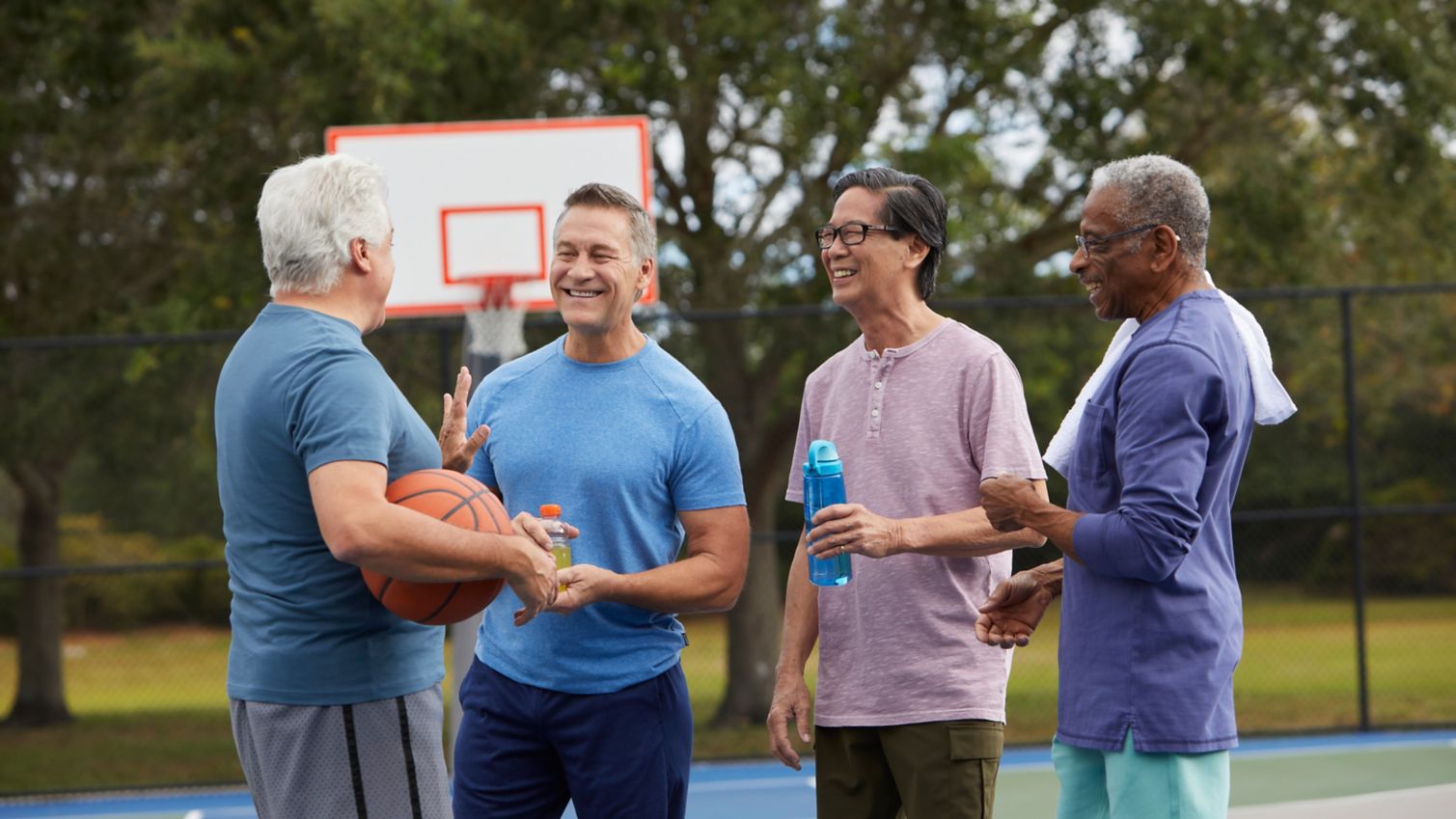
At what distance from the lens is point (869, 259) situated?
3426 mm

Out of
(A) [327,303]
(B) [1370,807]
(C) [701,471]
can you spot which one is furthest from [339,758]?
(B) [1370,807]

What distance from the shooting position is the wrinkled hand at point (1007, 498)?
2947 mm

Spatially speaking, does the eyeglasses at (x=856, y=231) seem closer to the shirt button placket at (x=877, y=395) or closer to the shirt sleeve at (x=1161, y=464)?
the shirt button placket at (x=877, y=395)

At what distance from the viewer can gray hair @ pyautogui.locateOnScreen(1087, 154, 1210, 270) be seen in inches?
114

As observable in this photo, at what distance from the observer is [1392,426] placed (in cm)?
1358

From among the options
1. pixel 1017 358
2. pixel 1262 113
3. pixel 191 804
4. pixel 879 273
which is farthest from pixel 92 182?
pixel 879 273

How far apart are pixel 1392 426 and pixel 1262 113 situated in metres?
3.26

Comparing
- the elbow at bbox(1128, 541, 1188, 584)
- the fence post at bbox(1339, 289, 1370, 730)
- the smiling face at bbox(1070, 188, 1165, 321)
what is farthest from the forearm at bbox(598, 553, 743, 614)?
the fence post at bbox(1339, 289, 1370, 730)

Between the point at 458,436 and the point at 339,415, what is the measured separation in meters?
0.75

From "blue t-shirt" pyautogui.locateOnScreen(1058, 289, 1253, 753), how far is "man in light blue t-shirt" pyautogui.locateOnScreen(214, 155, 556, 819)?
1.04 metres

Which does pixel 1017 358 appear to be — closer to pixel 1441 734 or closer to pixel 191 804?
pixel 1441 734

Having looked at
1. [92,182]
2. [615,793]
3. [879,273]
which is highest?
[92,182]

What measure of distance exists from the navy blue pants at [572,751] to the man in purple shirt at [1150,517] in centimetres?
84

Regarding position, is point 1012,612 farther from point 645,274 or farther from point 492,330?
point 492,330
